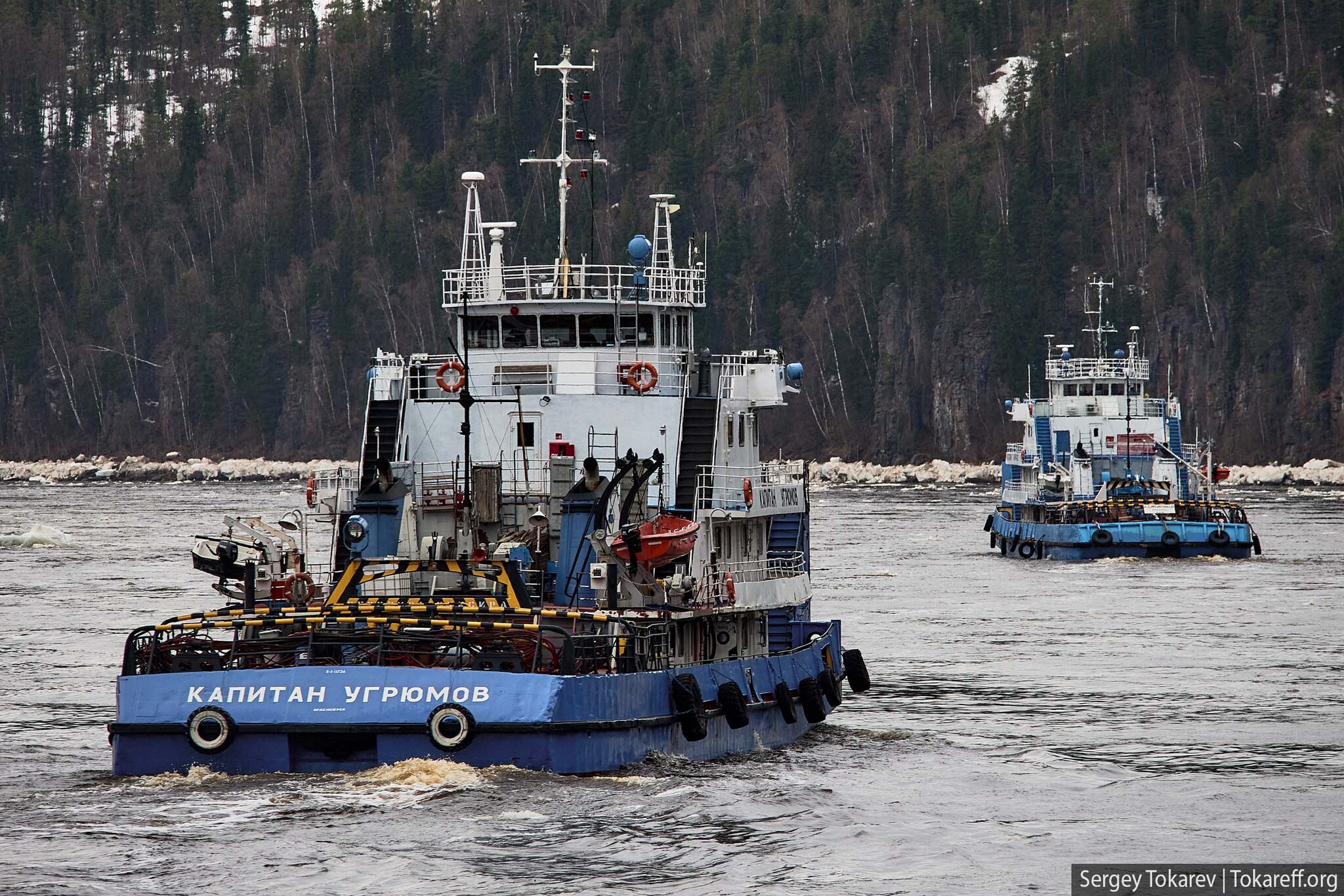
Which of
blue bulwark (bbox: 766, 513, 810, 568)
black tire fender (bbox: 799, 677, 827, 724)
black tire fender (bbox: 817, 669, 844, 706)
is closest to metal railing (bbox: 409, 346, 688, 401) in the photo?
blue bulwark (bbox: 766, 513, 810, 568)

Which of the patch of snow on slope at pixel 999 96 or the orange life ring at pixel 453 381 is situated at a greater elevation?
the patch of snow on slope at pixel 999 96

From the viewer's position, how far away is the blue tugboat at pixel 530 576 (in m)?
23.5

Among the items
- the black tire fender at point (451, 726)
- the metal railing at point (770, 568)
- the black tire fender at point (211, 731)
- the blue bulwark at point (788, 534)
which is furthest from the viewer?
the blue bulwark at point (788, 534)

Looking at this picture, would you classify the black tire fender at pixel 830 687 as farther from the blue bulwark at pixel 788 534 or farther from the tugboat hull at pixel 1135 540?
the tugboat hull at pixel 1135 540

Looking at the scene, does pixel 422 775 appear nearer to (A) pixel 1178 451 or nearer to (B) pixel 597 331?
(B) pixel 597 331

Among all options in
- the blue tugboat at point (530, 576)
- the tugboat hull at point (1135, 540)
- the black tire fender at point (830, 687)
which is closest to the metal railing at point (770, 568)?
the blue tugboat at point (530, 576)

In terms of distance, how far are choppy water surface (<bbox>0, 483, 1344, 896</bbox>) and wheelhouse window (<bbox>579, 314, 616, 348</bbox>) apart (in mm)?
7721

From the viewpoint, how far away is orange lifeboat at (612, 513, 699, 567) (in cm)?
2697

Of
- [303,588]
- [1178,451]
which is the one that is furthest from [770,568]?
[1178,451]

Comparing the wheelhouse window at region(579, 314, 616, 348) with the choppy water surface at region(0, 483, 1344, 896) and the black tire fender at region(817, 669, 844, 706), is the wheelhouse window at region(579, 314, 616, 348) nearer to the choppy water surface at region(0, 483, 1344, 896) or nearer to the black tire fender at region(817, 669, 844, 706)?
the black tire fender at region(817, 669, 844, 706)

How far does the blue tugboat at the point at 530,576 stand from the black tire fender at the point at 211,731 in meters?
0.03

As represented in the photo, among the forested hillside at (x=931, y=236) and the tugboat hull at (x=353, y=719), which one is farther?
the forested hillside at (x=931, y=236)

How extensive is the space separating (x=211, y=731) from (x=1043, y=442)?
6377cm

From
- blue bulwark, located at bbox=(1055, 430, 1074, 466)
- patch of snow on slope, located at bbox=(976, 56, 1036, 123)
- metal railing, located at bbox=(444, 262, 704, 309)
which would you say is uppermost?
patch of snow on slope, located at bbox=(976, 56, 1036, 123)
